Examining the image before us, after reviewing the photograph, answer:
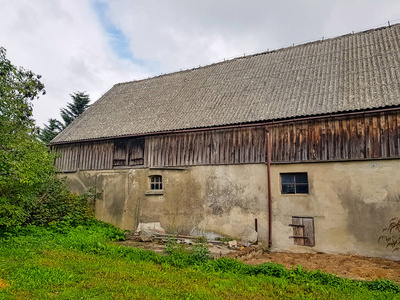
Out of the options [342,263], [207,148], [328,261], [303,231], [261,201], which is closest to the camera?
[342,263]

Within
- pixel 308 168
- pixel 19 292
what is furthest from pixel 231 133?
pixel 19 292

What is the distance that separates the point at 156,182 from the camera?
1435cm

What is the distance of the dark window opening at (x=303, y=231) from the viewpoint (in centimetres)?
1064

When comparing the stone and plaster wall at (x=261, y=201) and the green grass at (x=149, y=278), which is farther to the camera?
the stone and plaster wall at (x=261, y=201)

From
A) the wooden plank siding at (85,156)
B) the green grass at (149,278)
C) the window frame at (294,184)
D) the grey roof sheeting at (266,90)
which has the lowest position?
the green grass at (149,278)

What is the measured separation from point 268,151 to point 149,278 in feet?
22.0

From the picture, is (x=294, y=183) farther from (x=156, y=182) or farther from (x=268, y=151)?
(x=156, y=182)

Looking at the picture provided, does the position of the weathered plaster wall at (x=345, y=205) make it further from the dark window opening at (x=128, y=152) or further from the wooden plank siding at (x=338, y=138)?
the dark window opening at (x=128, y=152)

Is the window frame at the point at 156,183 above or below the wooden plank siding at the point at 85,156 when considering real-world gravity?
below

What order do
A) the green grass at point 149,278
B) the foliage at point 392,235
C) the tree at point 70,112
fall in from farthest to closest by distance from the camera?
1. the tree at point 70,112
2. the foliage at point 392,235
3. the green grass at point 149,278

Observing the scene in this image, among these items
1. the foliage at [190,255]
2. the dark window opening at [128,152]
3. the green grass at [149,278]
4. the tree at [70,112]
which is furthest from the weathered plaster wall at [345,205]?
the tree at [70,112]

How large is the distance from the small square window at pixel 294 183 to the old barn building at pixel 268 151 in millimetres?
37

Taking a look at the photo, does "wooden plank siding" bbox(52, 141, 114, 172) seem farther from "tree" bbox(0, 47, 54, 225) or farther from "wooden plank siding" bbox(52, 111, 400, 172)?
"tree" bbox(0, 47, 54, 225)

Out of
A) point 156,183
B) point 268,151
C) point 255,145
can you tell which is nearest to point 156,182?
point 156,183
